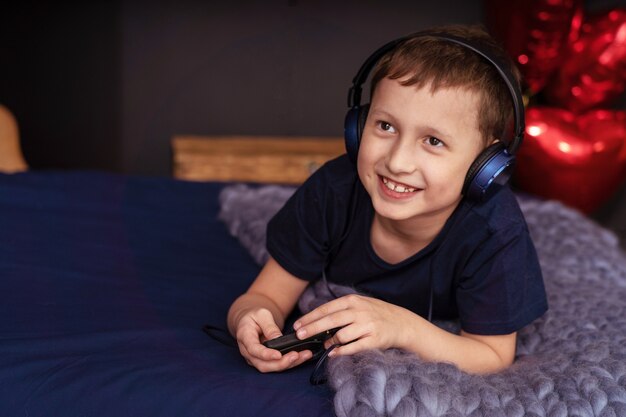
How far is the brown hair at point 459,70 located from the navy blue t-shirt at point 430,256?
5.4 inches

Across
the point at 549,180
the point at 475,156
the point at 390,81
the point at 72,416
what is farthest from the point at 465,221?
the point at 549,180

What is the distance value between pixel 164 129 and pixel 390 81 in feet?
6.25

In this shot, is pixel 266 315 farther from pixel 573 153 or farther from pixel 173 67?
pixel 173 67

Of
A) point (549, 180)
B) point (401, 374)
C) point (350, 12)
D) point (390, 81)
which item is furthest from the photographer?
point (350, 12)

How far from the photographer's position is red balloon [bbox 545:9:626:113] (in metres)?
2.33

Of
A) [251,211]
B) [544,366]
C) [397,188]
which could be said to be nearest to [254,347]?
[397,188]

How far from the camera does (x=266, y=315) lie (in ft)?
3.29

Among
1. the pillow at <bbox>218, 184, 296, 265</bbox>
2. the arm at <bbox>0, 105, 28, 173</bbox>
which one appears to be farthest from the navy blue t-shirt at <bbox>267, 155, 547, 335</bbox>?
the arm at <bbox>0, 105, 28, 173</bbox>

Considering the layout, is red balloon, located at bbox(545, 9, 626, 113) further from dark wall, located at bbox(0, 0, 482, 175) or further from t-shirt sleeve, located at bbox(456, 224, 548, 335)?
t-shirt sleeve, located at bbox(456, 224, 548, 335)

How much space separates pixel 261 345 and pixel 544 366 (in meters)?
0.36

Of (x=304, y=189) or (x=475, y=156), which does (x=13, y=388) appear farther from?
(x=475, y=156)

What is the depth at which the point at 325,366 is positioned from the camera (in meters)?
0.94

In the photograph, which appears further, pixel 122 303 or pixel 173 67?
pixel 173 67

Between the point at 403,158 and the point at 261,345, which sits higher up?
the point at 403,158
